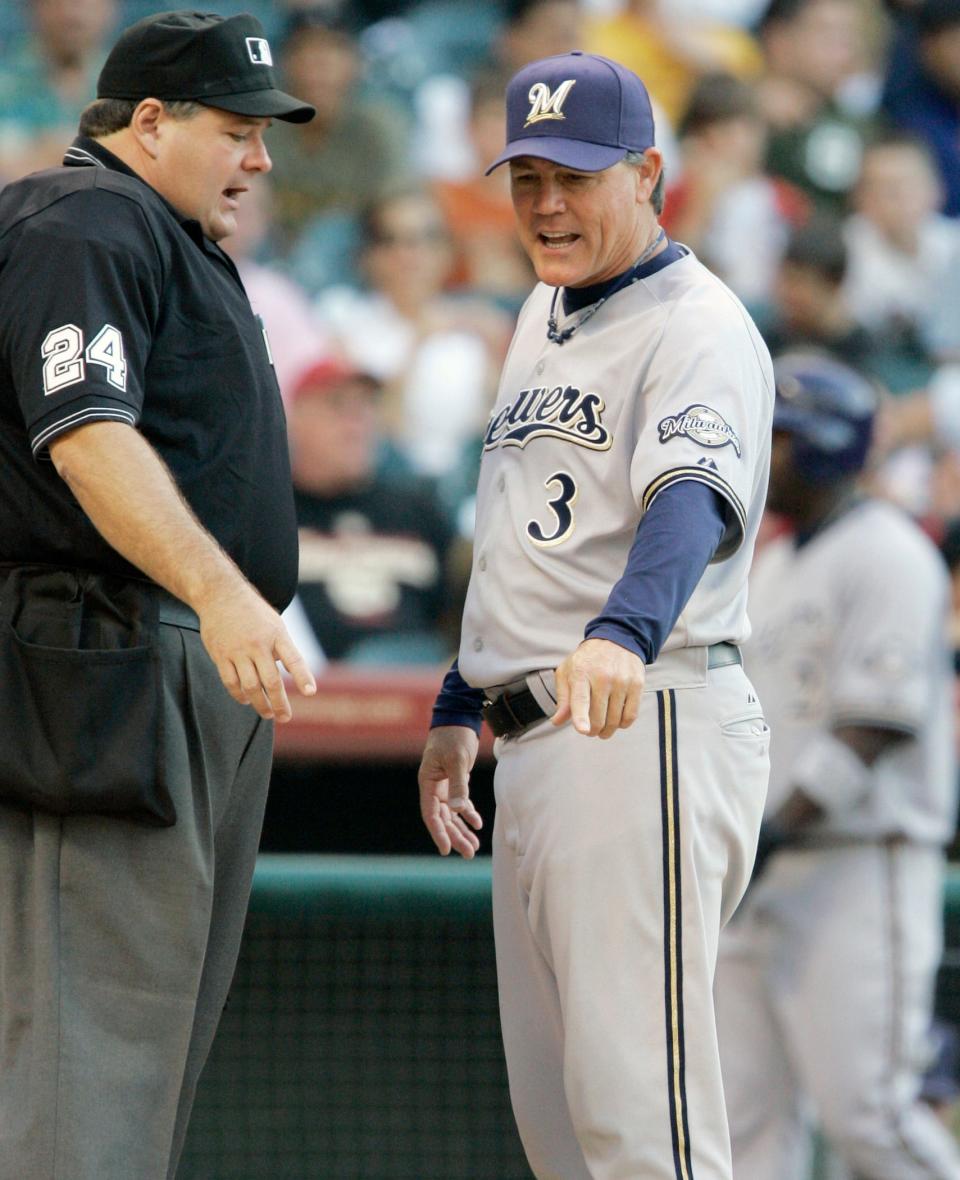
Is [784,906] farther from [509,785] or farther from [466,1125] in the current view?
[509,785]

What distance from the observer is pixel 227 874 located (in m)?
2.72

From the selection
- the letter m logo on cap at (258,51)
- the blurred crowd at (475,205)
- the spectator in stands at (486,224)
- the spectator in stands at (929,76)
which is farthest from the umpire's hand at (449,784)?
the spectator in stands at (929,76)

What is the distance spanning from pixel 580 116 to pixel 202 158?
1.78ft

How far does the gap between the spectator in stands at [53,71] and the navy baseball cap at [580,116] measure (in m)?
4.73

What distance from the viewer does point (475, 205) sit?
7512 mm

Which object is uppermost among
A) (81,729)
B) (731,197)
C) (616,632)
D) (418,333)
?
(616,632)

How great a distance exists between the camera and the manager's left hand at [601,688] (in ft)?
7.45

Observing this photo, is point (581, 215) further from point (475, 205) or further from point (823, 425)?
point (475, 205)

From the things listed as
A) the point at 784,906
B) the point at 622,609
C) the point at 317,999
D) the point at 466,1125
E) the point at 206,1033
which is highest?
the point at 622,609

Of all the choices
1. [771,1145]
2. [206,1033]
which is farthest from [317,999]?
[206,1033]

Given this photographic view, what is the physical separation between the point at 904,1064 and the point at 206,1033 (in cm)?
205

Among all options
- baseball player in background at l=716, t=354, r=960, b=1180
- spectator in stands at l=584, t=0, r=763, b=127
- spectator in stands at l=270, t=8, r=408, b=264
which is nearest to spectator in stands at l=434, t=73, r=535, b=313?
spectator in stands at l=270, t=8, r=408, b=264

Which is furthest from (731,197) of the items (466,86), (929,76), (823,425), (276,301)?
(823,425)

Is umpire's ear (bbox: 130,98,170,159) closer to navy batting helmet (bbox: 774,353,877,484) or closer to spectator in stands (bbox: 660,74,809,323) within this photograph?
navy batting helmet (bbox: 774,353,877,484)
